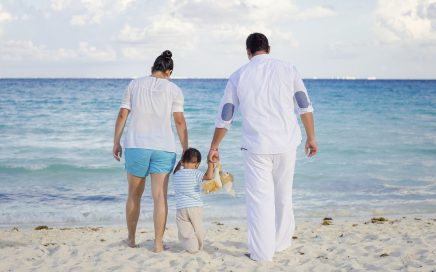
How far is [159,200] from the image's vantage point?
507 centimetres

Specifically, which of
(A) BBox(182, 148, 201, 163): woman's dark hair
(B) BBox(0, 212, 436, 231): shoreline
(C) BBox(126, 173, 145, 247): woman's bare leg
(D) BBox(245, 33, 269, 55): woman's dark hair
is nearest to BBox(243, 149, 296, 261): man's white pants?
(A) BBox(182, 148, 201, 163): woman's dark hair

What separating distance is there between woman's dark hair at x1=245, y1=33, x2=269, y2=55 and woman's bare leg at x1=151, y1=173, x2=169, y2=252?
4.34ft

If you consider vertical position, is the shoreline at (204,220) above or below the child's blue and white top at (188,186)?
below

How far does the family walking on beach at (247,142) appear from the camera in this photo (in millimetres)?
4656

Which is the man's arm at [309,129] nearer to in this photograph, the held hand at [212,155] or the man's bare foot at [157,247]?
the held hand at [212,155]

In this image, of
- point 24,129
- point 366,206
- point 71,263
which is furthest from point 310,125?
point 24,129

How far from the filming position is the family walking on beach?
466 cm

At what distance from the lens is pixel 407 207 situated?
28.9ft

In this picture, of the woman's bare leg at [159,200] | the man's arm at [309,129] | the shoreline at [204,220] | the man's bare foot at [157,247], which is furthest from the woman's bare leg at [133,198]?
the shoreline at [204,220]

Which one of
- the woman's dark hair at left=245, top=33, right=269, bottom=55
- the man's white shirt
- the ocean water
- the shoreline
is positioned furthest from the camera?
the ocean water

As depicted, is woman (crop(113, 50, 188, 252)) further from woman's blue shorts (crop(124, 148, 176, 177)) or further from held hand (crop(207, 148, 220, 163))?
held hand (crop(207, 148, 220, 163))

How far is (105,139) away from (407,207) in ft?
41.6

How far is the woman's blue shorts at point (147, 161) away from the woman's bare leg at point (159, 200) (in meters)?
0.07

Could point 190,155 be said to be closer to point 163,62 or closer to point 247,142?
point 247,142
